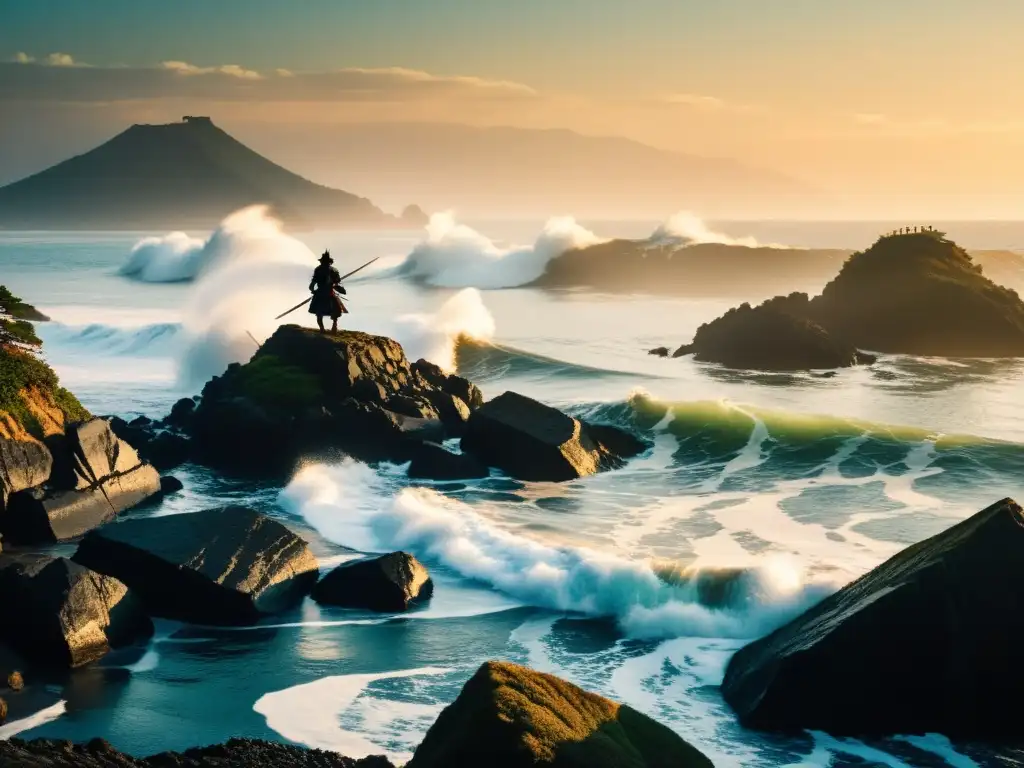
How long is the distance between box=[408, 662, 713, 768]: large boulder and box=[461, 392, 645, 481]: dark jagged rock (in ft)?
45.8

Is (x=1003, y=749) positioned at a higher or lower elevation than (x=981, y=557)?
lower

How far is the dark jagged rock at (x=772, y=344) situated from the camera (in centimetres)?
3881

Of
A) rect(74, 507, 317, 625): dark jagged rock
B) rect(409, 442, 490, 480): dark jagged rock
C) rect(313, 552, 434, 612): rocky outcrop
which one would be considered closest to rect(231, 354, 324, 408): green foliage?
rect(409, 442, 490, 480): dark jagged rock

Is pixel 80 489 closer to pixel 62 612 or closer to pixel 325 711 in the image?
pixel 62 612

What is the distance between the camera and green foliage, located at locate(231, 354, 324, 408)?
2448cm

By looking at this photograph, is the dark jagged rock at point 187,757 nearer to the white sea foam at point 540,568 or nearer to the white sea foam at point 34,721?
the white sea foam at point 34,721

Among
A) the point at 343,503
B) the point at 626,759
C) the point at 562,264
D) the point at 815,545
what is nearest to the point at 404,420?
the point at 343,503

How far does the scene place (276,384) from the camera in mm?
24984

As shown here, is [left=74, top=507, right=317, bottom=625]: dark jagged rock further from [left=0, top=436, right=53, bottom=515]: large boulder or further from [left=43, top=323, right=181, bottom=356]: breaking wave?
[left=43, top=323, right=181, bottom=356]: breaking wave

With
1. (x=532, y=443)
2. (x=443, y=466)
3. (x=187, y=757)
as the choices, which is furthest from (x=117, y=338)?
(x=187, y=757)

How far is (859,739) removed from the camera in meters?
11.0

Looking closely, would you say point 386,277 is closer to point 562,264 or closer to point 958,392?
point 562,264

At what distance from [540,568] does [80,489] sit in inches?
297

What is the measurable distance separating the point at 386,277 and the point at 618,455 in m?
60.1
